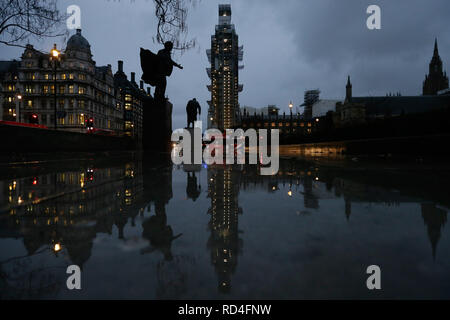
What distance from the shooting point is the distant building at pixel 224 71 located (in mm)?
105500

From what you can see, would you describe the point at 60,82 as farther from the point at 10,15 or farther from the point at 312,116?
the point at 312,116

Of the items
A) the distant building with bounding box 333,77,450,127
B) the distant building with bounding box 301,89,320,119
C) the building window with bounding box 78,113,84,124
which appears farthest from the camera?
the distant building with bounding box 301,89,320,119

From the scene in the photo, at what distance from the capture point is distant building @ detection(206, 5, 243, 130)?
106 meters

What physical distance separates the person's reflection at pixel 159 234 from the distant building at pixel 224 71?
106955 millimetres

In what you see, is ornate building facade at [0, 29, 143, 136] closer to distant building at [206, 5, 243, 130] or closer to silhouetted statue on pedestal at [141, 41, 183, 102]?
silhouetted statue on pedestal at [141, 41, 183, 102]

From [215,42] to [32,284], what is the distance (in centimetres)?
12106

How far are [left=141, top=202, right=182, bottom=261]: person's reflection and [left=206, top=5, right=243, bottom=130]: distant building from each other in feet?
351

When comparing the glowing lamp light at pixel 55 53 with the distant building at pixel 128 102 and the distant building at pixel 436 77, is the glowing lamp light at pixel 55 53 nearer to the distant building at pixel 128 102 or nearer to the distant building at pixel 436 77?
the distant building at pixel 128 102

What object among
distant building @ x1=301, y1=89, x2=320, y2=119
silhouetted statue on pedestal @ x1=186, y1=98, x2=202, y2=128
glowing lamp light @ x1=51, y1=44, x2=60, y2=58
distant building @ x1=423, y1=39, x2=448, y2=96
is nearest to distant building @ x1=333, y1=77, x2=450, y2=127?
distant building @ x1=423, y1=39, x2=448, y2=96

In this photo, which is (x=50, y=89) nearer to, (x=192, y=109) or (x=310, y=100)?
(x=192, y=109)

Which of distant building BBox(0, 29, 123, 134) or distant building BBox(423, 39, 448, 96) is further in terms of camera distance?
distant building BBox(423, 39, 448, 96)

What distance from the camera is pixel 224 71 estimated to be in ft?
349

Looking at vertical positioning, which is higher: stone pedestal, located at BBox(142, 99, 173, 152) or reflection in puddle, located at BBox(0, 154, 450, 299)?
stone pedestal, located at BBox(142, 99, 173, 152)

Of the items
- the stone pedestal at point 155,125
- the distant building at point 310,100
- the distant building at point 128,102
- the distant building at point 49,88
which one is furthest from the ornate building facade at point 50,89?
the distant building at point 310,100
